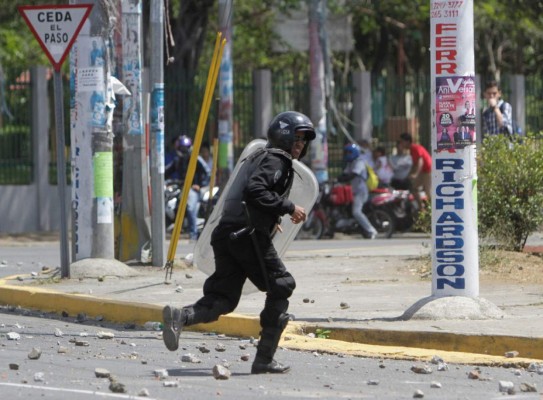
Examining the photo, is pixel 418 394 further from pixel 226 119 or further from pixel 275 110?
pixel 275 110

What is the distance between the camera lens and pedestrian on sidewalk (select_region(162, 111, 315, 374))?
28.3 ft

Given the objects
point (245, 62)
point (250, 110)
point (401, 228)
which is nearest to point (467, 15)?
point (401, 228)

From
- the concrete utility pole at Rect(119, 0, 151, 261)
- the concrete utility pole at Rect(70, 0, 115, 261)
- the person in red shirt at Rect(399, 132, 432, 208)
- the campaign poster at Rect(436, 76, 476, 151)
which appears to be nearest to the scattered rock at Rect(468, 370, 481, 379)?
the campaign poster at Rect(436, 76, 476, 151)

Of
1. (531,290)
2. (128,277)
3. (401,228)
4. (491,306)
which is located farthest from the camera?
(401,228)

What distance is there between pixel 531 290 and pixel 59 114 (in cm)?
483

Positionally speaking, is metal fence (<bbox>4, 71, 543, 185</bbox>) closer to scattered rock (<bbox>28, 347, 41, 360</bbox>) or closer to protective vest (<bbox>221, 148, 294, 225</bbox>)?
scattered rock (<bbox>28, 347, 41, 360</bbox>)

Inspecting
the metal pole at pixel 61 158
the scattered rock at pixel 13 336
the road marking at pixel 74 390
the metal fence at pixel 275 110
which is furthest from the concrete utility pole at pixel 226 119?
the road marking at pixel 74 390

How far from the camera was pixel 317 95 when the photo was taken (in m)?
23.8

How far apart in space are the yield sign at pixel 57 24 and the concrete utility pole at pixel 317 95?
10.5 meters

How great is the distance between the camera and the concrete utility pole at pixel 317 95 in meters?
23.6

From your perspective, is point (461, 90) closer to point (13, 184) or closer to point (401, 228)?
point (401, 228)

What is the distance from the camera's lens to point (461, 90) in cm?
1054

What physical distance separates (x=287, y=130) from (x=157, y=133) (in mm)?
6501

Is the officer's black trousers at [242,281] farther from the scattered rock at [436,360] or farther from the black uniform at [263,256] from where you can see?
the scattered rock at [436,360]
